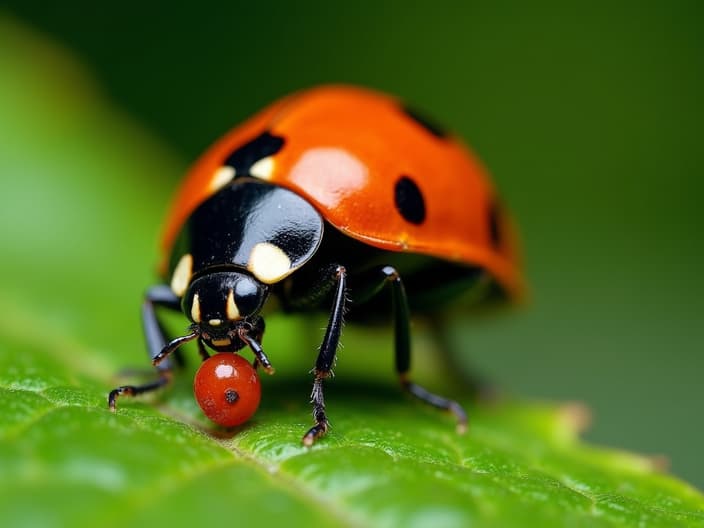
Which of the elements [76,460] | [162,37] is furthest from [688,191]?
[76,460]

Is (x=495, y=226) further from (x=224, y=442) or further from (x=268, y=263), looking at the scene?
(x=224, y=442)

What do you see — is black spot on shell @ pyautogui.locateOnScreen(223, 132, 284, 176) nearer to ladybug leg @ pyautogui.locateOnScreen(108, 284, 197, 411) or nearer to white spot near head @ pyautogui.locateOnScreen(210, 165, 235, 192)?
white spot near head @ pyautogui.locateOnScreen(210, 165, 235, 192)

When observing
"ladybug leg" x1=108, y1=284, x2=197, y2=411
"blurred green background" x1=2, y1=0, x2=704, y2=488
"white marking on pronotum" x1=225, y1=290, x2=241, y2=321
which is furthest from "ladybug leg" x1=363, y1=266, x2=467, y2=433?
"blurred green background" x1=2, y1=0, x2=704, y2=488

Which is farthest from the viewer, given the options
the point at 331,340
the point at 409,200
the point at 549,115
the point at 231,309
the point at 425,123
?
the point at 549,115

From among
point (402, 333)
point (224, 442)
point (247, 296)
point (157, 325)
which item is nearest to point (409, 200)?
point (402, 333)

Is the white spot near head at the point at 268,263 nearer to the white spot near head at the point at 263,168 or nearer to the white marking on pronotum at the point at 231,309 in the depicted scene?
the white marking on pronotum at the point at 231,309

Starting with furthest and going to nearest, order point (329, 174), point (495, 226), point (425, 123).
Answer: point (495, 226) → point (425, 123) → point (329, 174)

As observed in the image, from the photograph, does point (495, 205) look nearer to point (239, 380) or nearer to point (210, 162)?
point (210, 162)
